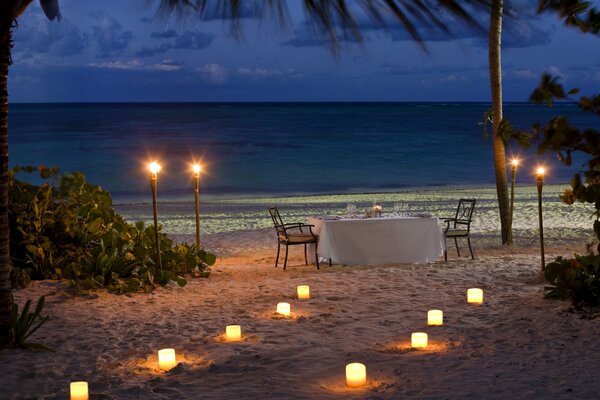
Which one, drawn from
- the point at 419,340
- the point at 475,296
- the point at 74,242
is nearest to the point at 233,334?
the point at 419,340

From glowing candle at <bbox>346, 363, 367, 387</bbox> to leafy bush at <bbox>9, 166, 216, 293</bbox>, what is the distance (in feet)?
9.65

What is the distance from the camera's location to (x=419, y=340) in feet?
14.3

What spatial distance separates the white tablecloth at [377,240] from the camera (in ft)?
26.2

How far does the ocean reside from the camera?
84.6 feet

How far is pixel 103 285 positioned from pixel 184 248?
48.4 inches

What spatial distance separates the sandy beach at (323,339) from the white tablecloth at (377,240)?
→ 0.91ft

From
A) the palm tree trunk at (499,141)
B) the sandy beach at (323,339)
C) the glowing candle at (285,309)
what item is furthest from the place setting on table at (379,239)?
the glowing candle at (285,309)

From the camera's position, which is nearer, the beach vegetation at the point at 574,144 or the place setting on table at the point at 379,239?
the beach vegetation at the point at 574,144

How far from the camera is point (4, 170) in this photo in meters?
3.98

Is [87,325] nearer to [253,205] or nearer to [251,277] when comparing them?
[251,277]

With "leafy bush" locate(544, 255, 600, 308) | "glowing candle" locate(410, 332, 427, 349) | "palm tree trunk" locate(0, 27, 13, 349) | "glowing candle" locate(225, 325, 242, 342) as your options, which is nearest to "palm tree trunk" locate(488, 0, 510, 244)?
"leafy bush" locate(544, 255, 600, 308)

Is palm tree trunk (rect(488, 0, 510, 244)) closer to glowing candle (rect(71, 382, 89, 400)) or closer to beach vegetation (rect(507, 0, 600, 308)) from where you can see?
beach vegetation (rect(507, 0, 600, 308))

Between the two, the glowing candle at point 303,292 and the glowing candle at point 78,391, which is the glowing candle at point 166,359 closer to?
the glowing candle at point 78,391

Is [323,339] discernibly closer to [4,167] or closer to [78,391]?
[78,391]
